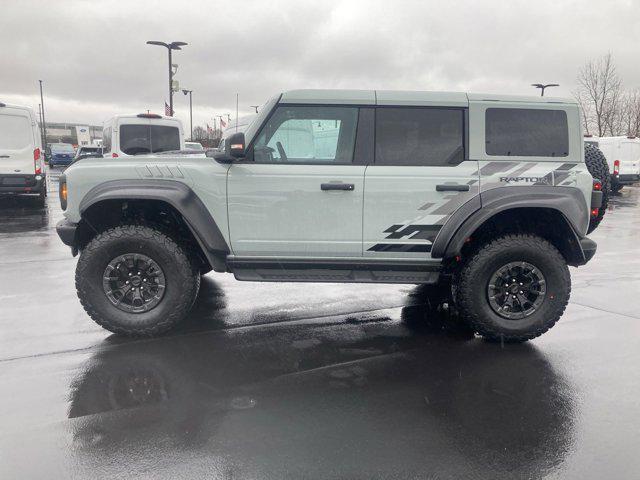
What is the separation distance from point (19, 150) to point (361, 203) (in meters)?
11.7

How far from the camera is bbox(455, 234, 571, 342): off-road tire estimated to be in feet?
14.5

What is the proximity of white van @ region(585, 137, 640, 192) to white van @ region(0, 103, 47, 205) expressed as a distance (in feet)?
62.6

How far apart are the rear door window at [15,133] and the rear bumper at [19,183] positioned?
2.28 feet

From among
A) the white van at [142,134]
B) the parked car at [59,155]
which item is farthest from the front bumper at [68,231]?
the parked car at [59,155]

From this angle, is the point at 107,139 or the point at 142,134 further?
the point at 107,139

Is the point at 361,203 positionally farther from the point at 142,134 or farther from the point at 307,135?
the point at 142,134

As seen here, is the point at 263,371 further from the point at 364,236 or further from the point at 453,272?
the point at 453,272

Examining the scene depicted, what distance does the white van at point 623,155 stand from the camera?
2105cm

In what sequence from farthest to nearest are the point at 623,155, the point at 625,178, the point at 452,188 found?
the point at 623,155
the point at 625,178
the point at 452,188

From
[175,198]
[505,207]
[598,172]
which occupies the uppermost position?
[598,172]

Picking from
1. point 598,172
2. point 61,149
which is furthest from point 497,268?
point 61,149

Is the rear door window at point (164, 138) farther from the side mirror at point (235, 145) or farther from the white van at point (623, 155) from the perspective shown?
the white van at point (623, 155)

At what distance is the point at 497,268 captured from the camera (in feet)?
14.6

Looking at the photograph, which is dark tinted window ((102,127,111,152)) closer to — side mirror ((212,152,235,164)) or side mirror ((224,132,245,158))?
side mirror ((212,152,235,164))
